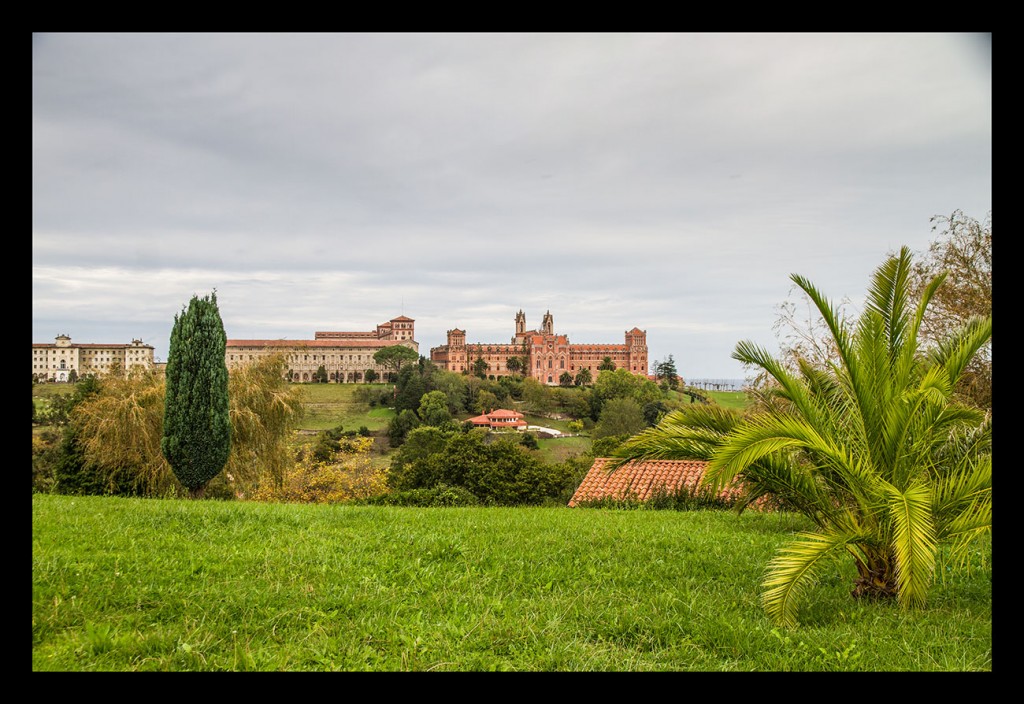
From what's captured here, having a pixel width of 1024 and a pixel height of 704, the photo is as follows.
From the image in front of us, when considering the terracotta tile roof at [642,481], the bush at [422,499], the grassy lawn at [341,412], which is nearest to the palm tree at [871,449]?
the terracotta tile roof at [642,481]

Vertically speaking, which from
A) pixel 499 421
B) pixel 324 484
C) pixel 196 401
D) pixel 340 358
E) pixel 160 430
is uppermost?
pixel 340 358

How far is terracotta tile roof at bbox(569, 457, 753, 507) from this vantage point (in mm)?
12828

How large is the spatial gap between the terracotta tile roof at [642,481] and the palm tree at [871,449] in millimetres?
7370

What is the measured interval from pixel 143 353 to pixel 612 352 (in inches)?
2242

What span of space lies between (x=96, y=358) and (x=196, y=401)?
277 inches

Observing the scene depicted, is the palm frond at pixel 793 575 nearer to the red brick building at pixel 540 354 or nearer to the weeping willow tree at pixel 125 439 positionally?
the weeping willow tree at pixel 125 439

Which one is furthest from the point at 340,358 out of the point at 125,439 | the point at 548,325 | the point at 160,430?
the point at 125,439

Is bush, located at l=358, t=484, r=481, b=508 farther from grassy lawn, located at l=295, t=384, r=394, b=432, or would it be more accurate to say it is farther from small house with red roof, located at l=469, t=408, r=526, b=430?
small house with red roof, located at l=469, t=408, r=526, b=430

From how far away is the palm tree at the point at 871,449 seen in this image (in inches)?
160

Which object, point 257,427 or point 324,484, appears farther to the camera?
point 324,484

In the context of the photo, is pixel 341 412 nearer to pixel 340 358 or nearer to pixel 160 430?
pixel 340 358

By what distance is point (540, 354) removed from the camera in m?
71.1
